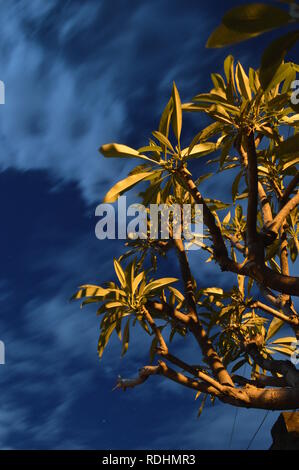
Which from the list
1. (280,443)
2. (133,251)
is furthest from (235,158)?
(280,443)

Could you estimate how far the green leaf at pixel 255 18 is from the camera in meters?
1.21

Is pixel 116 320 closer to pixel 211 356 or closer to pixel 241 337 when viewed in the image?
pixel 211 356

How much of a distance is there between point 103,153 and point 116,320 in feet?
3.70

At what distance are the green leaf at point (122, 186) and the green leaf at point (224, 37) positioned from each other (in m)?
0.81

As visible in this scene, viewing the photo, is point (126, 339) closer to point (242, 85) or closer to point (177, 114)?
point (177, 114)

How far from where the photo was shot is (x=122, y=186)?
195cm

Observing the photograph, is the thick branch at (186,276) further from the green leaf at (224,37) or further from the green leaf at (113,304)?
the green leaf at (224,37)

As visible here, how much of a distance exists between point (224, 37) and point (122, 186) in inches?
33.4

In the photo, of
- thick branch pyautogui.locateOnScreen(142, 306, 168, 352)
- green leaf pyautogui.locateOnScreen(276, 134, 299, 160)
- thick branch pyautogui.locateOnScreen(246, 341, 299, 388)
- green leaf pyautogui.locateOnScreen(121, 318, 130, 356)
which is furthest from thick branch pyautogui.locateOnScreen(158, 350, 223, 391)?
green leaf pyautogui.locateOnScreen(276, 134, 299, 160)

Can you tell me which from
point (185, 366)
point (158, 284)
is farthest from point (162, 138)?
point (185, 366)

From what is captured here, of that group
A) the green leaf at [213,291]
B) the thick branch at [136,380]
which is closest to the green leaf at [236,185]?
the green leaf at [213,291]

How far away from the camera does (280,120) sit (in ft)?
8.63

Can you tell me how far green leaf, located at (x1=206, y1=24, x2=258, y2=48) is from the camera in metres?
1.22

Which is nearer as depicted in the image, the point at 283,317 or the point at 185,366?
the point at 185,366
